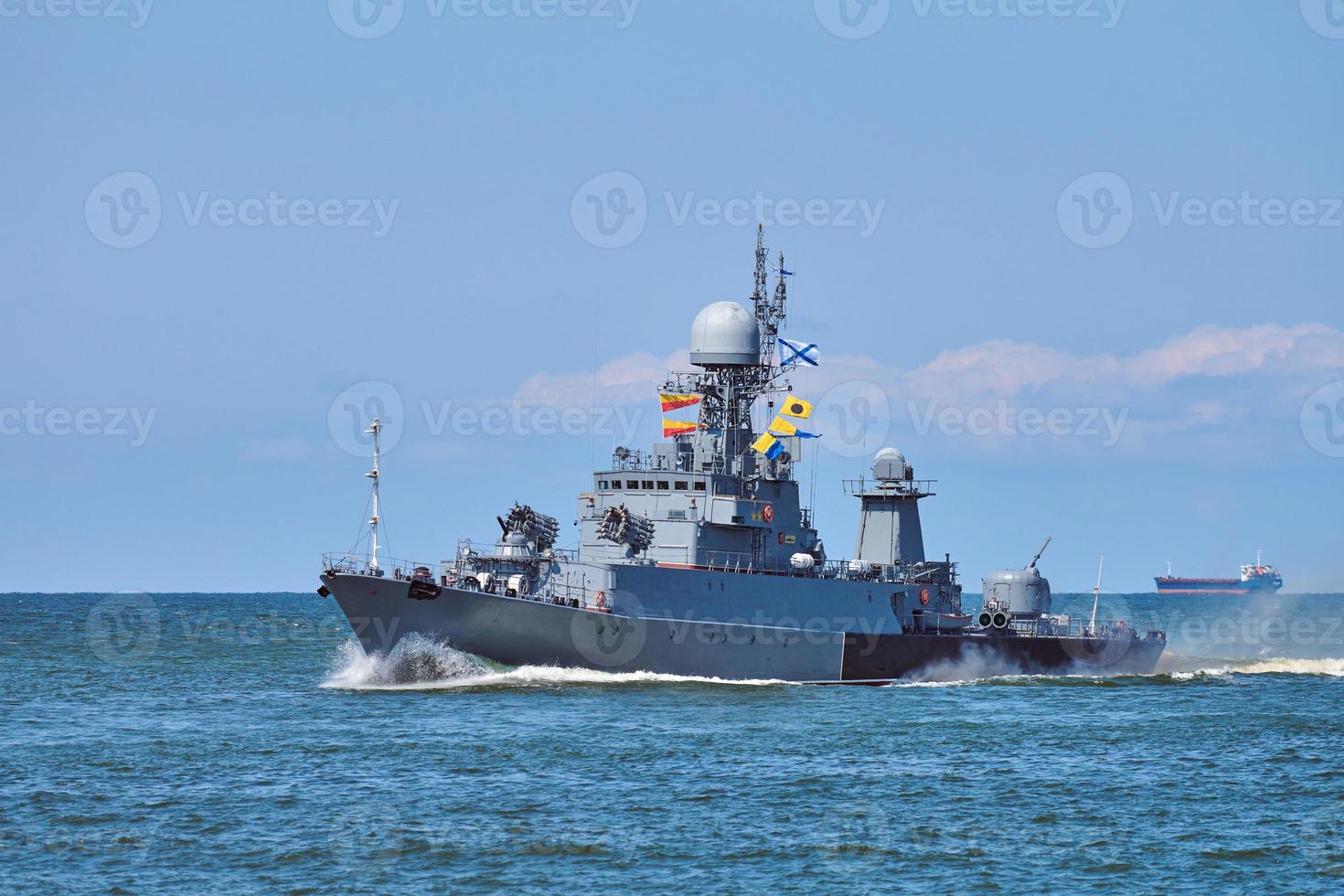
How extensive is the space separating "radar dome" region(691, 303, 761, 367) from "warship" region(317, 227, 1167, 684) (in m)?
0.04

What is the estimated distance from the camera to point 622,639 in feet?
124

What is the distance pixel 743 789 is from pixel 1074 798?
5875 mm

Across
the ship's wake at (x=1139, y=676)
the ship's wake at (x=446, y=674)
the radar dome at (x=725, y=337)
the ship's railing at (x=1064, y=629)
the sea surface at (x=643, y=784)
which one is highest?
the radar dome at (x=725, y=337)

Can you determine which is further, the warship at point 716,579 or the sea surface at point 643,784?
the warship at point 716,579

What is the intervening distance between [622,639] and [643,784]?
11837 mm

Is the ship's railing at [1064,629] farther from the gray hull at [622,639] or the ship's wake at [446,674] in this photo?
the ship's wake at [446,674]

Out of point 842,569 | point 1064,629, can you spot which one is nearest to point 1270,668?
point 1064,629

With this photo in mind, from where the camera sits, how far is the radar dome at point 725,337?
43.3 metres

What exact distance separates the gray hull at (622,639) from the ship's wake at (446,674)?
0.23 meters

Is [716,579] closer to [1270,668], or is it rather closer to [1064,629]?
[1064,629]

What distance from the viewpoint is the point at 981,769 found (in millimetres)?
28531

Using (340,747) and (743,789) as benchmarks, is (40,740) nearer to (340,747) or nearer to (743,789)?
(340,747)

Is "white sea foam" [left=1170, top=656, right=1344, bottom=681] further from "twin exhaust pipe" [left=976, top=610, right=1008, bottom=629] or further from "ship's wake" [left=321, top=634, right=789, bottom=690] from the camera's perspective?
"ship's wake" [left=321, top=634, right=789, bottom=690]

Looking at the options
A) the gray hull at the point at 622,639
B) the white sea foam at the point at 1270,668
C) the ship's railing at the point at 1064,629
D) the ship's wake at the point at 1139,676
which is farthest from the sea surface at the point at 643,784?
the white sea foam at the point at 1270,668
